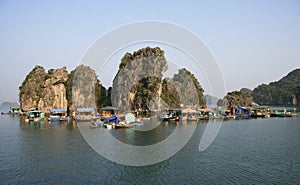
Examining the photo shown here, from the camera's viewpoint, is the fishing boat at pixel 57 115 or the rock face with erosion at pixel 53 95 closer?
the fishing boat at pixel 57 115

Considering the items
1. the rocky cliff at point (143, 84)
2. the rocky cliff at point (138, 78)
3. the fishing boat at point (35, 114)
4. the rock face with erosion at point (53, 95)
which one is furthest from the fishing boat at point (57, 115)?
the rocky cliff at point (143, 84)

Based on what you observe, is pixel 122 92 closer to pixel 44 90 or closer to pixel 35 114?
pixel 44 90

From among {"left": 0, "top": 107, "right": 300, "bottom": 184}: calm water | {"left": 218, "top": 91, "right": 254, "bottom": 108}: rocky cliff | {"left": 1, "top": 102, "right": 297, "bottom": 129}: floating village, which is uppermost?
{"left": 218, "top": 91, "right": 254, "bottom": 108}: rocky cliff

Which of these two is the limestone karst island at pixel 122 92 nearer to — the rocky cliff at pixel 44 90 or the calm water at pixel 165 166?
the rocky cliff at pixel 44 90

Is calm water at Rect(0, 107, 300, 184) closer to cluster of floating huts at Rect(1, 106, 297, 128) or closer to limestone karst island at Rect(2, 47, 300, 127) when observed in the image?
cluster of floating huts at Rect(1, 106, 297, 128)

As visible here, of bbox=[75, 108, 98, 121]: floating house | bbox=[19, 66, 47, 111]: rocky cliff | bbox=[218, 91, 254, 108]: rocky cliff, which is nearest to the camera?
bbox=[75, 108, 98, 121]: floating house

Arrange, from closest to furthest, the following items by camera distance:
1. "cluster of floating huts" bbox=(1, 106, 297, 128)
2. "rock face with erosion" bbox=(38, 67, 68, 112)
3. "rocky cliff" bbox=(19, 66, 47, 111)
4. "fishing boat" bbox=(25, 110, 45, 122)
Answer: "cluster of floating huts" bbox=(1, 106, 297, 128) < "fishing boat" bbox=(25, 110, 45, 122) < "rock face with erosion" bbox=(38, 67, 68, 112) < "rocky cliff" bbox=(19, 66, 47, 111)

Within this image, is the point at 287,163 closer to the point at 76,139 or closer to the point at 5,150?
the point at 76,139

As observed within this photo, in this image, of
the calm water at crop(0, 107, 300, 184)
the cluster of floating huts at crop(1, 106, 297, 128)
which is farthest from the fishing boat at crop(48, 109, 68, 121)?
the calm water at crop(0, 107, 300, 184)

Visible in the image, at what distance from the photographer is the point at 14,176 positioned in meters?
21.8

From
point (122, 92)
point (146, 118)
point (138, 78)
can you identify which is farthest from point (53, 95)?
point (146, 118)

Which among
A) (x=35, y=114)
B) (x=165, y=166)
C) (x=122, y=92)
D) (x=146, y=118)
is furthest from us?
(x=122, y=92)

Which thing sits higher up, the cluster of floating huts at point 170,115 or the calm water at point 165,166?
the cluster of floating huts at point 170,115

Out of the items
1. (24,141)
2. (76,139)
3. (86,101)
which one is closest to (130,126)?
(76,139)
